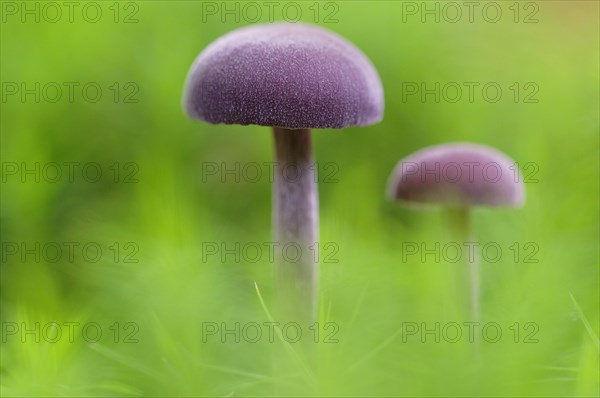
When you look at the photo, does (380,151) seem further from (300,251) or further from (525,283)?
(525,283)

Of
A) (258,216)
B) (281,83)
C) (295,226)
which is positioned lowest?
(258,216)

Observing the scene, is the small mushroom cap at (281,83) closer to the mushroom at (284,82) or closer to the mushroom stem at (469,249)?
the mushroom at (284,82)

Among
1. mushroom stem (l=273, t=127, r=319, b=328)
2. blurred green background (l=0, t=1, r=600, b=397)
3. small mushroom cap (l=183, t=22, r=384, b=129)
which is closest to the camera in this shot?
blurred green background (l=0, t=1, r=600, b=397)

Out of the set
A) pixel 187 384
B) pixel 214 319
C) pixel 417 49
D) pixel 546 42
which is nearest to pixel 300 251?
pixel 214 319

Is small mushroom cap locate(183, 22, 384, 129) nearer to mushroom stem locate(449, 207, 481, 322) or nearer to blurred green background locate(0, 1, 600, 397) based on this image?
blurred green background locate(0, 1, 600, 397)

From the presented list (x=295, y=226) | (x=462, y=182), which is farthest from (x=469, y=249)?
(x=295, y=226)

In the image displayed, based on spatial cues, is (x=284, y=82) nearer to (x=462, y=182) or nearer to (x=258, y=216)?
(x=462, y=182)

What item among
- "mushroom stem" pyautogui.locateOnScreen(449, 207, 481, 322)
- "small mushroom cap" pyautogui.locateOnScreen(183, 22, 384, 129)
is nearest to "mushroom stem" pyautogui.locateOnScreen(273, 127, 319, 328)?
"small mushroom cap" pyautogui.locateOnScreen(183, 22, 384, 129)
